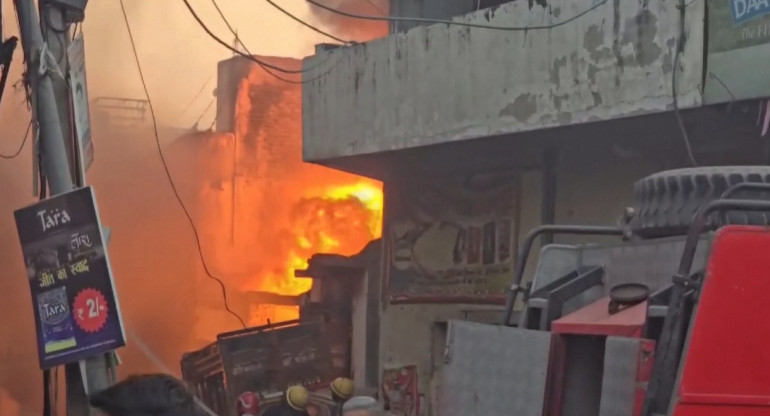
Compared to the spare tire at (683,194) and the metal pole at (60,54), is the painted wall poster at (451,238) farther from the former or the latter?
the spare tire at (683,194)

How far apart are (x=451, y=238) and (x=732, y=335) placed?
8.78m

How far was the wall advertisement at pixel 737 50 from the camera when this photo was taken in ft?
26.8

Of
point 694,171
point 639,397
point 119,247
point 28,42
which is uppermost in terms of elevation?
point 28,42

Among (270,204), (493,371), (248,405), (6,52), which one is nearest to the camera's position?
(493,371)

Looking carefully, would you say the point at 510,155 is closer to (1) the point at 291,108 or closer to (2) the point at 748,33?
(2) the point at 748,33

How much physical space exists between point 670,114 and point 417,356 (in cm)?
484

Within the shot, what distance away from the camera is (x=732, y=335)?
3477 millimetres

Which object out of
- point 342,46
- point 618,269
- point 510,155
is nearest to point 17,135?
point 342,46

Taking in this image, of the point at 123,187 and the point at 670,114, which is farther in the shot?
the point at 123,187

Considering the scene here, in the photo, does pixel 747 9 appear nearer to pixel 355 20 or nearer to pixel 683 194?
pixel 683 194

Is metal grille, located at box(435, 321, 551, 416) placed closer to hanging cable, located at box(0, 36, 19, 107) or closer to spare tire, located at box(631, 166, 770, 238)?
spare tire, located at box(631, 166, 770, 238)

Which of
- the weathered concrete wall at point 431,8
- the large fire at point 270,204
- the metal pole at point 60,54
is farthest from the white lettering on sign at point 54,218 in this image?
the large fire at point 270,204

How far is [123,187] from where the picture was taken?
21.9 metres

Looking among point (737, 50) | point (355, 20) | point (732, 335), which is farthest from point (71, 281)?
point (355, 20)
